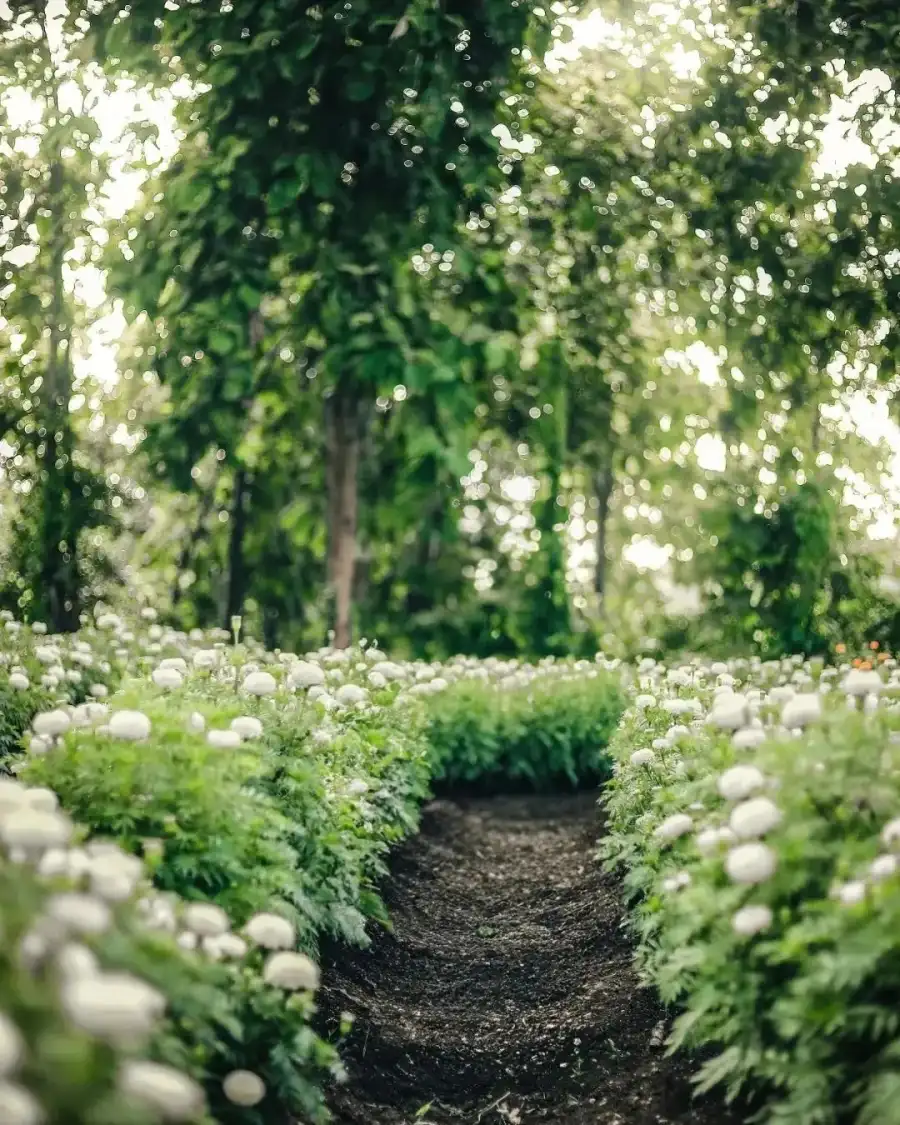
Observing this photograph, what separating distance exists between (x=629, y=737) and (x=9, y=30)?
926 centimetres

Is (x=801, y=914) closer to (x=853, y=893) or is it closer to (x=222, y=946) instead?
(x=853, y=893)

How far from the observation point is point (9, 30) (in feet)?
38.1

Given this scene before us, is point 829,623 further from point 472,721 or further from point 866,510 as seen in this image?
point 472,721

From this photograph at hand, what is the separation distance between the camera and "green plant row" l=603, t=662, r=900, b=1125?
289 cm

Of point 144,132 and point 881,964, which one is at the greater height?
point 144,132

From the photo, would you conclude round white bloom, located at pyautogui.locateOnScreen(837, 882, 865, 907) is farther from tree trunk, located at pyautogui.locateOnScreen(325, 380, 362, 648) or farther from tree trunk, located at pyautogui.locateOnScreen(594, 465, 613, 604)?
tree trunk, located at pyautogui.locateOnScreen(594, 465, 613, 604)

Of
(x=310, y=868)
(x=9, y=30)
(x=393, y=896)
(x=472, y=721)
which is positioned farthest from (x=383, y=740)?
(x=9, y=30)

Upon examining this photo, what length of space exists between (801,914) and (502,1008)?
2.80 meters

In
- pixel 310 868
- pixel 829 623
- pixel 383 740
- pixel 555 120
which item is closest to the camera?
pixel 310 868

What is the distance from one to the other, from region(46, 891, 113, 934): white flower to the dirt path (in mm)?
2364

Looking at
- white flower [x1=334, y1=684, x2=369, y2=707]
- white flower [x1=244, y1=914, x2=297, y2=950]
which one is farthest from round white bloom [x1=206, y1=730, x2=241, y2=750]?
white flower [x1=334, y1=684, x2=369, y2=707]

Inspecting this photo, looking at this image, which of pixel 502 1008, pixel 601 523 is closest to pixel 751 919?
pixel 502 1008

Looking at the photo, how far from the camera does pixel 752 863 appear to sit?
308cm

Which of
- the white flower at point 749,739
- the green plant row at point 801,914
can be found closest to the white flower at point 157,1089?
the green plant row at point 801,914
